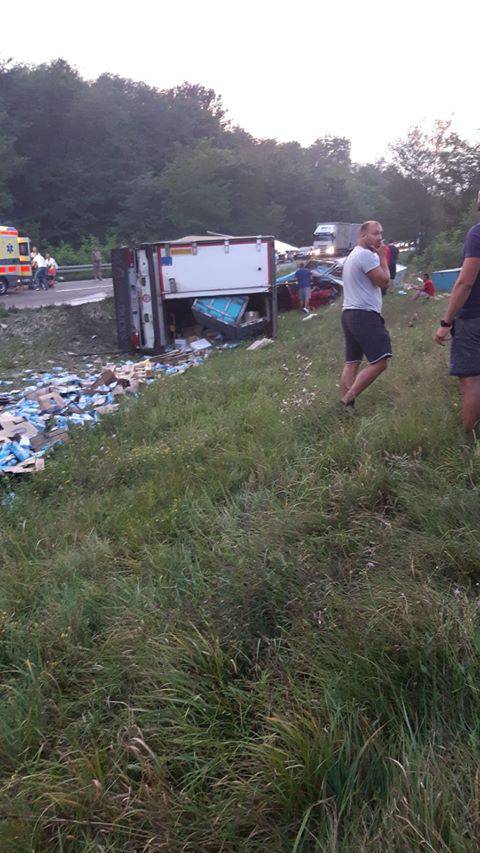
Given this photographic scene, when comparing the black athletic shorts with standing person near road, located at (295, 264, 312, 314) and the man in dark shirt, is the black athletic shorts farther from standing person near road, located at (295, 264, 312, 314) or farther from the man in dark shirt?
standing person near road, located at (295, 264, 312, 314)

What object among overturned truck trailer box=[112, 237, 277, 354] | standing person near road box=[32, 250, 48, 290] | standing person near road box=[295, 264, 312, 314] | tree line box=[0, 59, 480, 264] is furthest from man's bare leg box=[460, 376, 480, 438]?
tree line box=[0, 59, 480, 264]

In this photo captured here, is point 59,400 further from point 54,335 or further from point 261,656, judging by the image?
point 261,656

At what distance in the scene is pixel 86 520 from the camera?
16.0ft

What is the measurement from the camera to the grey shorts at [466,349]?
3.95 m

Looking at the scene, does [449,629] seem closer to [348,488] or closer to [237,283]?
[348,488]

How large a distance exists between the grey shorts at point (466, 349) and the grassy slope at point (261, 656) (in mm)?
382

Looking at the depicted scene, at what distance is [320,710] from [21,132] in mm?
53059

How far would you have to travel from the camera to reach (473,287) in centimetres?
399

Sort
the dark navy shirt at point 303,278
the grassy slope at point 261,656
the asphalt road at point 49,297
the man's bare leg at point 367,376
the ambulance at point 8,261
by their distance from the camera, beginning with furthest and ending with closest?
the ambulance at point 8,261
the asphalt road at point 49,297
the dark navy shirt at point 303,278
the man's bare leg at point 367,376
the grassy slope at point 261,656

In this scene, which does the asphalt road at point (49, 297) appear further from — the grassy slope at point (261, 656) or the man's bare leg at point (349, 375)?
the grassy slope at point (261, 656)

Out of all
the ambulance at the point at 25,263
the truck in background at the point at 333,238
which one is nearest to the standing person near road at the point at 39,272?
the ambulance at the point at 25,263

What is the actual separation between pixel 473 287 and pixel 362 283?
157 centimetres

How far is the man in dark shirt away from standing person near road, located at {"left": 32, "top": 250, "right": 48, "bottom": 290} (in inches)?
962

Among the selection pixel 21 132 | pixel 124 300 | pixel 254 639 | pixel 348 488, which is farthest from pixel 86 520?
pixel 21 132
